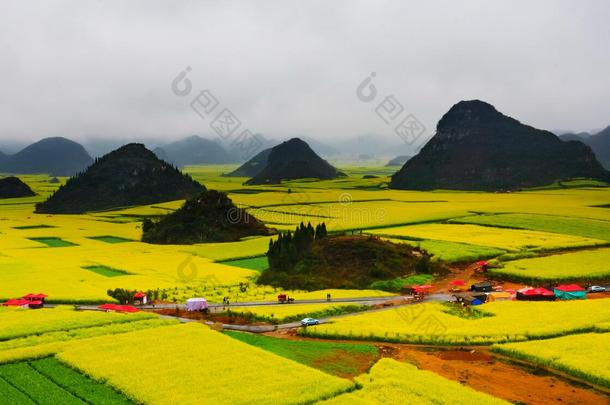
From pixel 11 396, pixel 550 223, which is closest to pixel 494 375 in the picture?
pixel 11 396

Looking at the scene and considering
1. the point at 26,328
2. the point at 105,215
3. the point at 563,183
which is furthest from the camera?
the point at 563,183

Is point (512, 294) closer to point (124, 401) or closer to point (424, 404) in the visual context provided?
point (424, 404)

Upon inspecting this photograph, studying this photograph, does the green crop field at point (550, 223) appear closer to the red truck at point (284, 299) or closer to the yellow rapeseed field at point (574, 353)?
the yellow rapeseed field at point (574, 353)

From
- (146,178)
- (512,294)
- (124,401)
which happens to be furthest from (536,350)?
(146,178)

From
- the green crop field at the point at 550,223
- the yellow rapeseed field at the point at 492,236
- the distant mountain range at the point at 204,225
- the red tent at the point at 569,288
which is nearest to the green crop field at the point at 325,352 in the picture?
the red tent at the point at 569,288

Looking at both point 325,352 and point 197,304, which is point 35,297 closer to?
point 197,304

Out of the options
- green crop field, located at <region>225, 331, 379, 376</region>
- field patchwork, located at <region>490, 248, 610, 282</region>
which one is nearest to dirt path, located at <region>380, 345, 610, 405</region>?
green crop field, located at <region>225, 331, 379, 376</region>

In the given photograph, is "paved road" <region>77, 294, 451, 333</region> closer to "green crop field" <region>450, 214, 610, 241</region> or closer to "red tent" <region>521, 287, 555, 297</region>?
"red tent" <region>521, 287, 555, 297</region>
